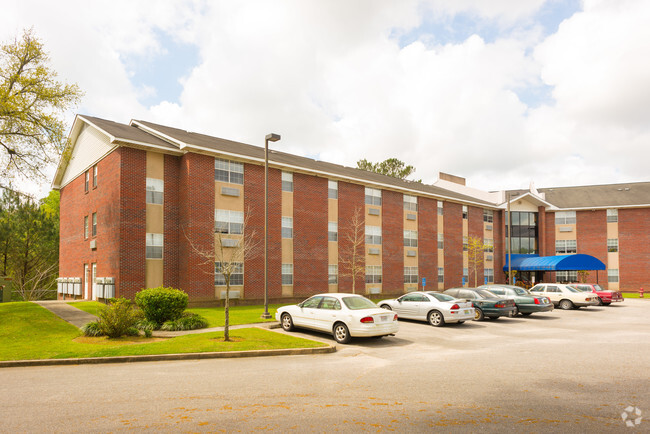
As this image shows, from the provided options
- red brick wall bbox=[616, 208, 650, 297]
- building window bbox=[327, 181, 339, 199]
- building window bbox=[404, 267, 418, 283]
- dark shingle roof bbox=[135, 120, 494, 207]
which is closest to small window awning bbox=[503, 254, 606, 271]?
red brick wall bbox=[616, 208, 650, 297]

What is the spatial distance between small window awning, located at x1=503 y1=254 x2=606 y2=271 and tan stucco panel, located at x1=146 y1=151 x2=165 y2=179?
36.3 metres

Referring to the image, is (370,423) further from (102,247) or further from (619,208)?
(619,208)

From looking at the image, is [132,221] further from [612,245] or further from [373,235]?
[612,245]

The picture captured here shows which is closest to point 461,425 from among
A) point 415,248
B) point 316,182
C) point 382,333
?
point 382,333

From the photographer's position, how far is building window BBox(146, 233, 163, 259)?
80.6 feet

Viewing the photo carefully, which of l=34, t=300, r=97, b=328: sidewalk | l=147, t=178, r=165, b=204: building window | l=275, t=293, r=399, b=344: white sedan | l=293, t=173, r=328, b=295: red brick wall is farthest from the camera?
l=293, t=173, r=328, b=295: red brick wall

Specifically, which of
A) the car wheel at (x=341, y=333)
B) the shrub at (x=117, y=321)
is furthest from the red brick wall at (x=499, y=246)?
the shrub at (x=117, y=321)

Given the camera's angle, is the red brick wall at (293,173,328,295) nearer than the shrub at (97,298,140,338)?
No

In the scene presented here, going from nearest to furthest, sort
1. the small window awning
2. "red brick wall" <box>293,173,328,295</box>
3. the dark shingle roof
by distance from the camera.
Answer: the dark shingle roof, "red brick wall" <box>293,173,328,295</box>, the small window awning

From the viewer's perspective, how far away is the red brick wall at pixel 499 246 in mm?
48969

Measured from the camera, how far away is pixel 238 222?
89.0 feet

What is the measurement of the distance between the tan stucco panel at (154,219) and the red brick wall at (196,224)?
1.08 meters

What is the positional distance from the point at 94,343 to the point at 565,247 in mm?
50239

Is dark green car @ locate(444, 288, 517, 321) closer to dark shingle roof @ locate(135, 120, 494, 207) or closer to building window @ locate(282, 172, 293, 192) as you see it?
building window @ locate(282, 172, 293, 192)
